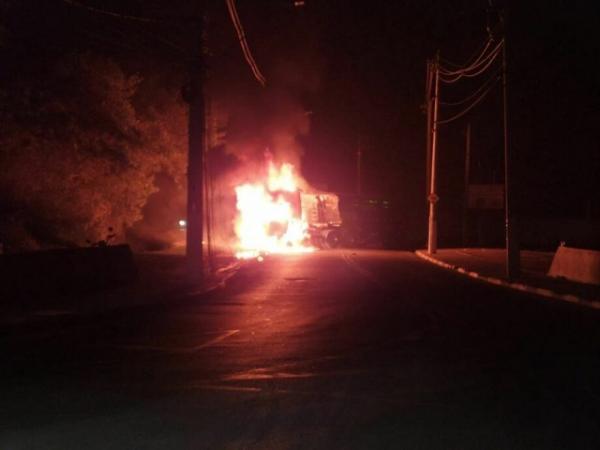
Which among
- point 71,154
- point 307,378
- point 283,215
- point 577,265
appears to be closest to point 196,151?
point 71,154

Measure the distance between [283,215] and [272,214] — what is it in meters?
0.73

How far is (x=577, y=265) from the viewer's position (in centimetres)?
2620

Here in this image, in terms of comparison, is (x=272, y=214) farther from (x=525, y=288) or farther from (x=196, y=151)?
(x=525, y=288)

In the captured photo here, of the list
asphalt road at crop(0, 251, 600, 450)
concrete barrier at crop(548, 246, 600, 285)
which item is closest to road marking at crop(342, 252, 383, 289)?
concrete barrier at crop(548, 246, 600, 285)

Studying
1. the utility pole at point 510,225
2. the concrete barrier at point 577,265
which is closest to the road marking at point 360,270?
the utility pole at point 510,225

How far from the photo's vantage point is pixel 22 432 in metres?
7.90

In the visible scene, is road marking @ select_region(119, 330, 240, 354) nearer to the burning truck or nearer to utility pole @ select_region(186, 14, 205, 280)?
utility pole @ select_region(186, 14, 205, 280)

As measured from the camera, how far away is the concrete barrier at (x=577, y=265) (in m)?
24.9

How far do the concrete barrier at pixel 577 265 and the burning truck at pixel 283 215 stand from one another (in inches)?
930

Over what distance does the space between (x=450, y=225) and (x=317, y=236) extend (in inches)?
718

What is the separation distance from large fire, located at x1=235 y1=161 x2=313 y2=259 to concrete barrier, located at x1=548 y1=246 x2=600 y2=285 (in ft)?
77.7

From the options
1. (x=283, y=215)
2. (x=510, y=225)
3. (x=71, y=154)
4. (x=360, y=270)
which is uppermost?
(x=71, y=154)

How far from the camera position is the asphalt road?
7.83 m

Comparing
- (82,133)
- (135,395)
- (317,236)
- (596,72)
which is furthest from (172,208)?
(135,395)
